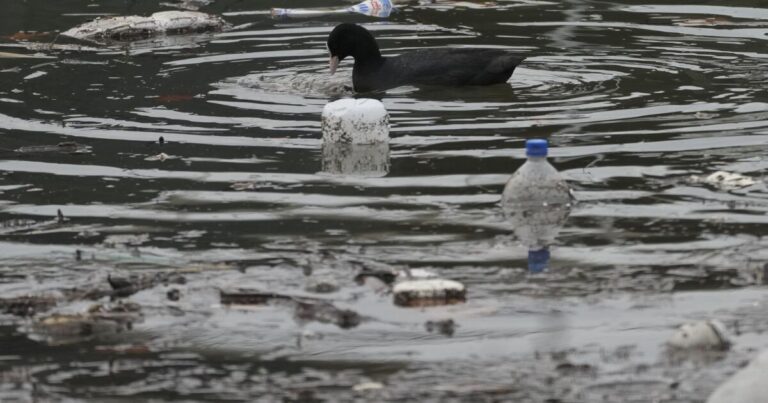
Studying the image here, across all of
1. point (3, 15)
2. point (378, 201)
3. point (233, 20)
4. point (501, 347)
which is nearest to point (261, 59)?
point (233, 20)

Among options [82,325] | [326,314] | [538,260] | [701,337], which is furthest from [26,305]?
[701,337]

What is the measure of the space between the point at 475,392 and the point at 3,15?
13.2 m

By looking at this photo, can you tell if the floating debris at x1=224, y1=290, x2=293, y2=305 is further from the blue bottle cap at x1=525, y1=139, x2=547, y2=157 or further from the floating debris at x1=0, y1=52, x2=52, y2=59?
the floating debris at x1=0, y1=52, x2=52, y2=59

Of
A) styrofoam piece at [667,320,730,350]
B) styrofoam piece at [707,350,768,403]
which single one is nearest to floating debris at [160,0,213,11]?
styrofoam piece at [667,320,730,350]

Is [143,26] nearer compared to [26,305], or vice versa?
[26,305]

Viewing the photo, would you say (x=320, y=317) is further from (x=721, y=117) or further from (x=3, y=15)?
(x=3, y=15)

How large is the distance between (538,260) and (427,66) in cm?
577

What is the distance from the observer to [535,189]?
8.22 m

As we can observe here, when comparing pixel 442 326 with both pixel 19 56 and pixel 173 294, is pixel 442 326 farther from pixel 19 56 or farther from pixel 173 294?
pixel 19 56

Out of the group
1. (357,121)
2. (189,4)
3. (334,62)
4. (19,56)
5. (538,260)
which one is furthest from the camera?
(189,4)

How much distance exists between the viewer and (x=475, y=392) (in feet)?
18.1

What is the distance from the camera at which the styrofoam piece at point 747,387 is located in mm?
4906

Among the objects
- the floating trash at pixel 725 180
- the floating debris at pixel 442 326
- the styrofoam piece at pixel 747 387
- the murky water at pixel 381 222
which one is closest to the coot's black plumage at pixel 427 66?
the murky water at pixel 381 222

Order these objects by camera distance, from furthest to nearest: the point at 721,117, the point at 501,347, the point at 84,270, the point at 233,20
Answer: the point at 233,20 < the point at 721,117 < the point at 84,270 < the point at 501,347
